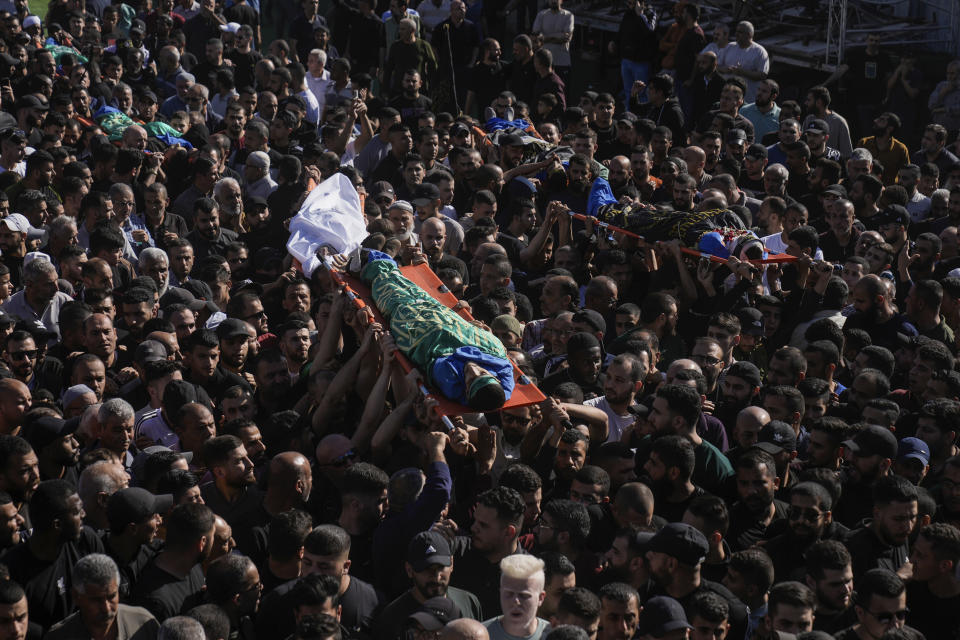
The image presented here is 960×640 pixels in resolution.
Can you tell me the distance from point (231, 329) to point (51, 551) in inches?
90.7

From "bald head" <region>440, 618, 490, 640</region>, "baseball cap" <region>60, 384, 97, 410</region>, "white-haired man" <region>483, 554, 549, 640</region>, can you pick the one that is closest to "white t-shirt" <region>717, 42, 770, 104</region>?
"baseball cap" <region>60, 384, 97, 410</region>

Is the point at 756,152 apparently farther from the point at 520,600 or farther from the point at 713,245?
the point at 520,600

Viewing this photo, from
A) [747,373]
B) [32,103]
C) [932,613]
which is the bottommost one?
[932,613]

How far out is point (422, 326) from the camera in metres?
6.60

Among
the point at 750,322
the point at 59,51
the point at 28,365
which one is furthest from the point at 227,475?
the point at 59,51

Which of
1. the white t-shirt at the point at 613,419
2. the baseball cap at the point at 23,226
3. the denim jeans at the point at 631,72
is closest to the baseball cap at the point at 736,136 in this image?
the denim jeans at the point at 631,72

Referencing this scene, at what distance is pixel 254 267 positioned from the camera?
885 cm

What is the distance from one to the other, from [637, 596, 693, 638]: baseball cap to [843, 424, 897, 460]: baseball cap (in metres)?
1.82

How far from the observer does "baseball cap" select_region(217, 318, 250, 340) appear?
712 cm

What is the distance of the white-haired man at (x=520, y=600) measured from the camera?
184 inches

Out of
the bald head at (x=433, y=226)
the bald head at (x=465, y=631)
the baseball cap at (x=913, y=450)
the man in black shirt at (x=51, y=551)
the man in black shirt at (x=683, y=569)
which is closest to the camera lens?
the bald head at (x=465, y=631)

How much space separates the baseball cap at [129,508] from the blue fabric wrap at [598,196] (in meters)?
4.84

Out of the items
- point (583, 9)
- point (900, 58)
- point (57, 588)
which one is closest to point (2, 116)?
point (57, 588)

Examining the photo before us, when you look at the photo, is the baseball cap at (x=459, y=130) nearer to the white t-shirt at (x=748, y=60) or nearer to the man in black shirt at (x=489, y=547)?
the white t-shirt at (x=748, y=60)
